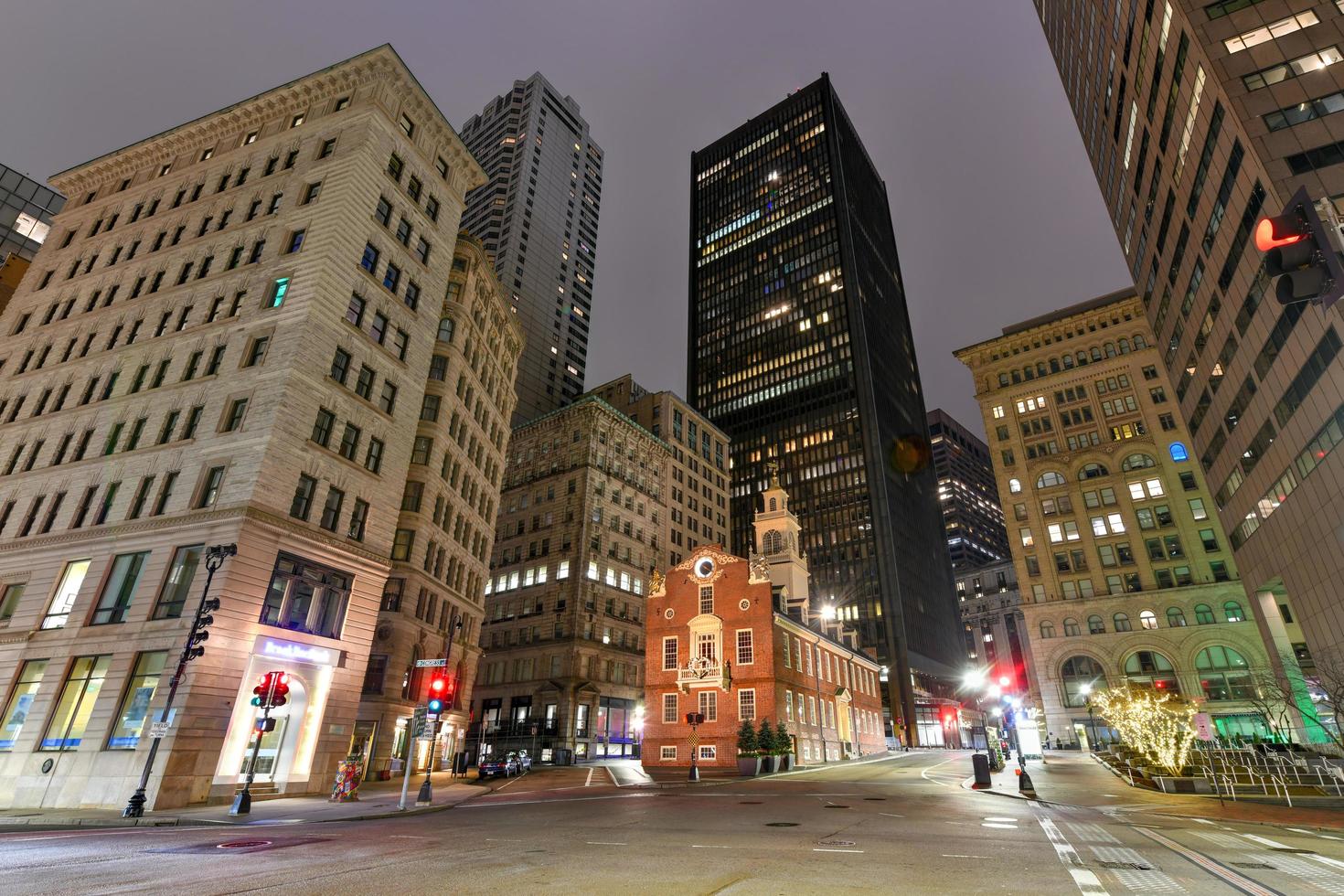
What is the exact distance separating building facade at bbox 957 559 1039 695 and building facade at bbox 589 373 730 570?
90312mm

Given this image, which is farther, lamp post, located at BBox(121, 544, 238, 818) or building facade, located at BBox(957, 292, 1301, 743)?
building facade, located at BBox(957, 292, 1301, 743)

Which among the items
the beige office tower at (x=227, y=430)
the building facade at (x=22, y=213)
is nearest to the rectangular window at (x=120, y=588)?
the beige office tower at (x=227, y=430)

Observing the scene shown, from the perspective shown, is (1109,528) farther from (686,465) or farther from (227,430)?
(227,430)

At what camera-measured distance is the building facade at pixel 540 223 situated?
431 feet

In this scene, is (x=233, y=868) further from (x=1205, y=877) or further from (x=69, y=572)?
(x=69, y=572)

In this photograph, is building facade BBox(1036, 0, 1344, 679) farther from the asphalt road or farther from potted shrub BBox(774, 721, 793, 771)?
the asphalt road

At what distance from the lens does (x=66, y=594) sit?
93.1 ft

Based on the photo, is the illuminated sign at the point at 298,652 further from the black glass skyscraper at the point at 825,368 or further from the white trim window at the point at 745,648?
the black glass skyscraper at the point at 825,368

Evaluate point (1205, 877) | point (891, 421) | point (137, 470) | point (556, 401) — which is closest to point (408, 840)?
point (1205, 877)

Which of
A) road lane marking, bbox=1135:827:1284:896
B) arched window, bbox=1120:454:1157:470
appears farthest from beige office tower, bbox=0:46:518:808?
arched window, bbox=1120:454:1157:470

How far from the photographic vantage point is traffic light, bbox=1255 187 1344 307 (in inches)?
256

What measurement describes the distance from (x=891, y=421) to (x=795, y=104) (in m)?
99.2

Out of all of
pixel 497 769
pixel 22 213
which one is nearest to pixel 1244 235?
pixel 497 769

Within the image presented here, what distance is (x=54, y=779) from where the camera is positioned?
2375 centimetres
